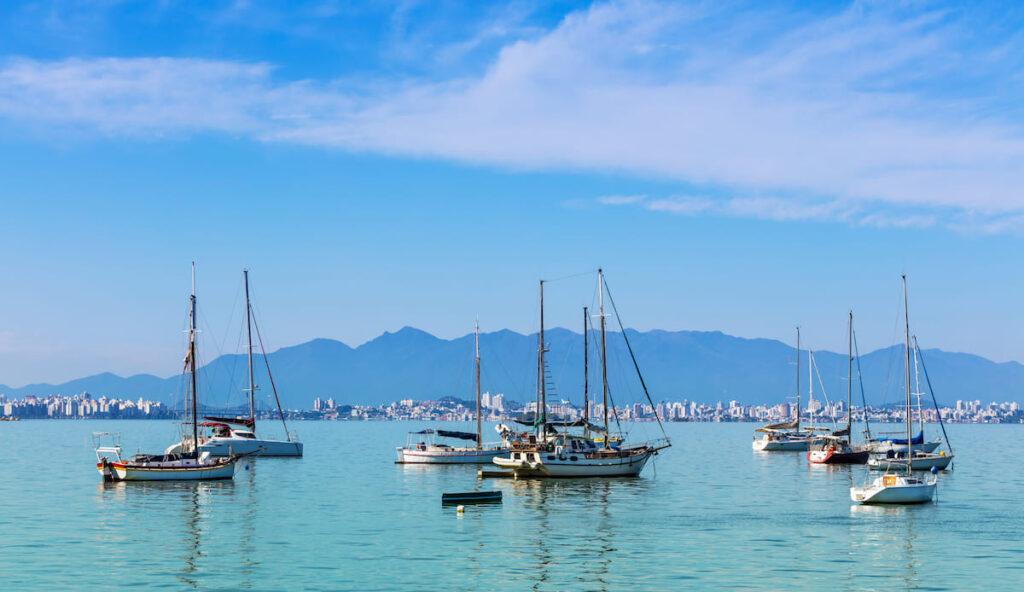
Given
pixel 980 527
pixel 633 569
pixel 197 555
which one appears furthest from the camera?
pixel 980 527

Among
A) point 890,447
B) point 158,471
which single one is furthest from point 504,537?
point 890,447

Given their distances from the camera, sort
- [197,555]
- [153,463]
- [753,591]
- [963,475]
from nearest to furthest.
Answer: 1. [753,591]
2. [197,555]
3. [153,463]
4. [963,475]

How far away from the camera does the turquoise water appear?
1642 inches

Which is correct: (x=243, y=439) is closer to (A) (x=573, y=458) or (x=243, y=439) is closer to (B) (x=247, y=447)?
(B) (x=247, y=447)

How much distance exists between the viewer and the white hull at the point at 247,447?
113 m

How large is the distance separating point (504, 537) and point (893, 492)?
94.6 feet

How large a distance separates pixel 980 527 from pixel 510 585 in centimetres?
3367

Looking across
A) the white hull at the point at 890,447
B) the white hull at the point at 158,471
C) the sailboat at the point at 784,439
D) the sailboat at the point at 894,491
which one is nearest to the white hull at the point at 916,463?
the white hull at the point at 890,447

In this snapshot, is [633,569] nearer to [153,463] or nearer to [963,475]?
[153,463]

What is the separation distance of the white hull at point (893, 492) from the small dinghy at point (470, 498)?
79.3 ft

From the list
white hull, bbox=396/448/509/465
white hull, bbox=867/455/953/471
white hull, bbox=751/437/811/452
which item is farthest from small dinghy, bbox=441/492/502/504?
white hull, bbox=751/437/811/452

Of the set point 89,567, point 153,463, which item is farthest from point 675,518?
point 153,463

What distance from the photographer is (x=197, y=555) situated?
4684 centimetres

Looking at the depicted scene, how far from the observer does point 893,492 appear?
67.6m
